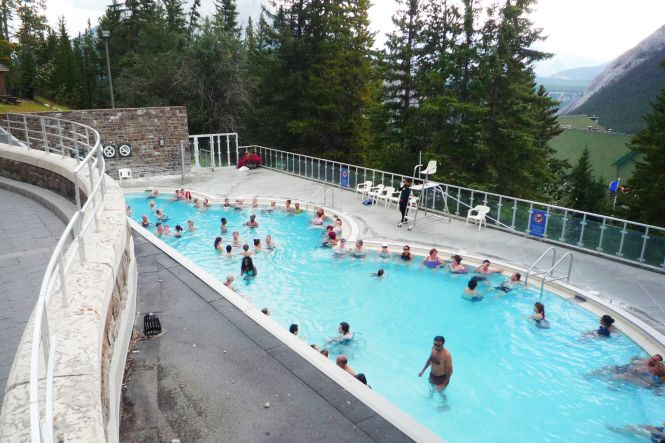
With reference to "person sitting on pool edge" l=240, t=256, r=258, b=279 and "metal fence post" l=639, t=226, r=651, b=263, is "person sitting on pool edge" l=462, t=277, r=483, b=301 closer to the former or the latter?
"metal fence post" l=639, t=226, r=651, b=263

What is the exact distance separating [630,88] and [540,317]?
80.4 meters

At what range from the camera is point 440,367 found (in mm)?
8227

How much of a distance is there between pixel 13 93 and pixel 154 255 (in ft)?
131

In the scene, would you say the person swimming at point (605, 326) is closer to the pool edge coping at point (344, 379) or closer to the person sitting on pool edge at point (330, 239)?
the pool edge coping at point (344, 379)

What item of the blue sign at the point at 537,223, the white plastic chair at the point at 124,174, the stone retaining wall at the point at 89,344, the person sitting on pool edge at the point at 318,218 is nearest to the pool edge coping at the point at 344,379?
the stone retaining wall at the point at 89,344

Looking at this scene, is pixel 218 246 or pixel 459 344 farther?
pixel 218 246

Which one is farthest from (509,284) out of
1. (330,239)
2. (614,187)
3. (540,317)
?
(614,187)

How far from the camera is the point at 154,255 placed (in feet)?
23.0

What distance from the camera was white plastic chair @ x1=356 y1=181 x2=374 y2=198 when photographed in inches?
737

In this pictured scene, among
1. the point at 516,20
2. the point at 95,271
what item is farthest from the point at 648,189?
the point at 95,271

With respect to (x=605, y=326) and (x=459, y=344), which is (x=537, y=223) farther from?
(x=459, y=344)

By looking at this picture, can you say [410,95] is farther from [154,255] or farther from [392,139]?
[154,255]

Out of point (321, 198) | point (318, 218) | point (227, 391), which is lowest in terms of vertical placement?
point (318, 218)

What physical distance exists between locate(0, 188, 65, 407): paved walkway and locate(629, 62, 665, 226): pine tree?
27.2m
